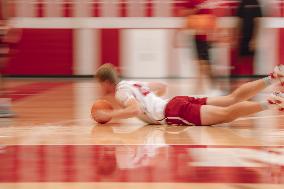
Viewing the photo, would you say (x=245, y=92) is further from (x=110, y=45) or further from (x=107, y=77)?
(x=110, y=45)

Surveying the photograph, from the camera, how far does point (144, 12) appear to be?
12.0 meters

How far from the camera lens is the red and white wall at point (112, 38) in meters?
11.7

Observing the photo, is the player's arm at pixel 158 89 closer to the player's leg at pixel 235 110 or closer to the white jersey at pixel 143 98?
the white jersey at pixel 143 98

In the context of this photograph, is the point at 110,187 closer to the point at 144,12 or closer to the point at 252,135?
the point at 252,135

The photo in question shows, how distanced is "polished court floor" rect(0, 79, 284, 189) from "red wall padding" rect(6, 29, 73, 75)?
4905 millimetres

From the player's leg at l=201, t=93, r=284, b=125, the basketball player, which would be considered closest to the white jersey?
the basketball player

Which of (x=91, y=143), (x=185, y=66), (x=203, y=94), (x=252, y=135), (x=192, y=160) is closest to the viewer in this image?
(x=192, y=160)

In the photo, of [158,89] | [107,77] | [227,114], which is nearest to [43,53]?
[158,89]

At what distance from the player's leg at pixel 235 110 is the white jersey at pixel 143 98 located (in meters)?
0.38

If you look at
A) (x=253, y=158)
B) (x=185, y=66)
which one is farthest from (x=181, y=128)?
(x=185, y=66)

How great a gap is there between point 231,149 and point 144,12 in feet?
24.4

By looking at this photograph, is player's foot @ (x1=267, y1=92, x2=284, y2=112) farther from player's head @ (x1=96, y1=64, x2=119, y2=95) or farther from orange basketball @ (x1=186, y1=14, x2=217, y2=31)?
orange basketball @ (x1=186, y1=14, x2=217, y2=31)

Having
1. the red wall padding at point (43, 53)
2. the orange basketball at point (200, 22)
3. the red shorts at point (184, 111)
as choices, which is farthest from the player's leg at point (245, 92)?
the red wall padding at point (43, 53)

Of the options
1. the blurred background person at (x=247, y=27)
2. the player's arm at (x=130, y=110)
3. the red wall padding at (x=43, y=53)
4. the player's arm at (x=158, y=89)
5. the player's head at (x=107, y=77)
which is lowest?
the red wall padding at (x=43, y=53)
